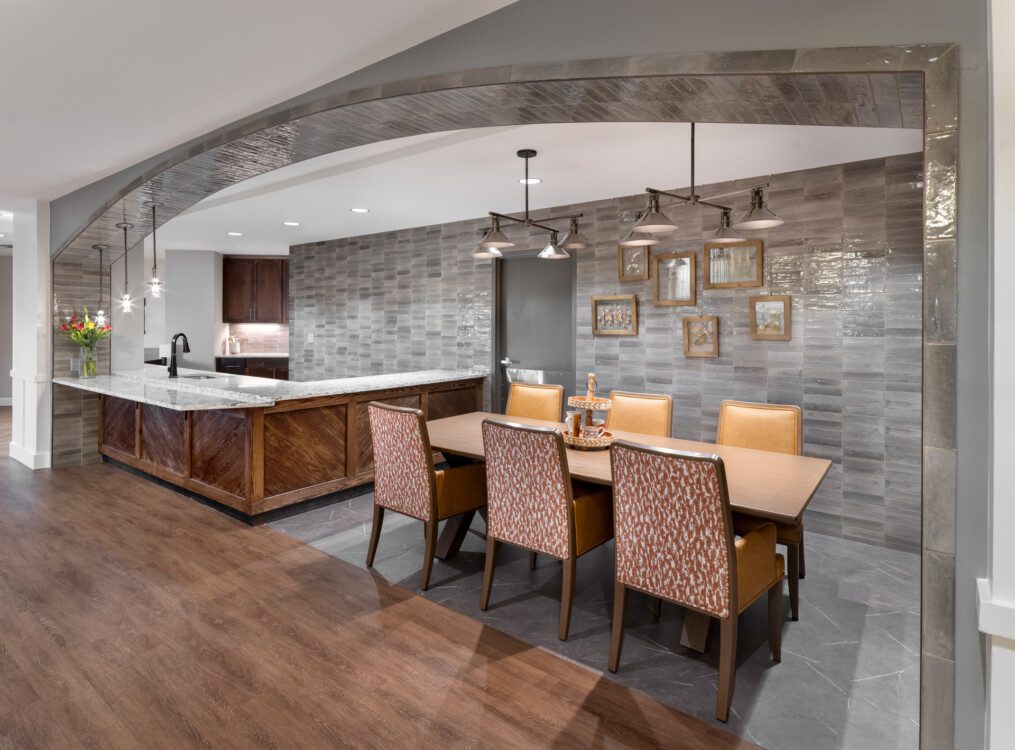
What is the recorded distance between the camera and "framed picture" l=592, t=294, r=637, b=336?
4598 millimetres

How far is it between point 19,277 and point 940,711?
6832 mm

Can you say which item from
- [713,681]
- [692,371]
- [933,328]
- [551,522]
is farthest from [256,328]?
[933,328]

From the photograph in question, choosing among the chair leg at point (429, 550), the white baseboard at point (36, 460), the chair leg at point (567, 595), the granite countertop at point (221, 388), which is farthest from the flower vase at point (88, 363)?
the chair leg at point (567, 595)

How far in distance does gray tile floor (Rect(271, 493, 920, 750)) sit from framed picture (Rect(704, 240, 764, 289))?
1.78m

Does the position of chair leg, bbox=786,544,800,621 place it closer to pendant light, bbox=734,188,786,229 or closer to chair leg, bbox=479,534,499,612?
chair leg, bbox=479,534,499,612

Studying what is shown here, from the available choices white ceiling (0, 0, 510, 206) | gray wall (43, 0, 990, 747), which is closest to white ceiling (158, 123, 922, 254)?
white ceiling (0, 0, 510, 206)

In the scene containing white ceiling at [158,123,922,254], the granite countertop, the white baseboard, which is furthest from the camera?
the white baseboard

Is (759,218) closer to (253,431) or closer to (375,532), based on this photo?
(375,532)

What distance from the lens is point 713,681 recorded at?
7.04 ft

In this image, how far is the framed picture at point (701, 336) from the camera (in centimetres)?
418

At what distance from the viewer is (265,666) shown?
2.21 meters

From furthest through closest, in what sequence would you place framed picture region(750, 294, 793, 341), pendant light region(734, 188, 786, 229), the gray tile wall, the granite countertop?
1. framed picture region(750, 294, 793, 341)
2. the granite countertop
3. the gray tile wall
4. pendant light region(734, 188, 786, 229)

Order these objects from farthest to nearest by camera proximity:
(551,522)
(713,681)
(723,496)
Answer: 1. (551,522)
2. (713,681)
3. (723,496)

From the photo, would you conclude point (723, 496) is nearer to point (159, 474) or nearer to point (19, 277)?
point (159, 474)
